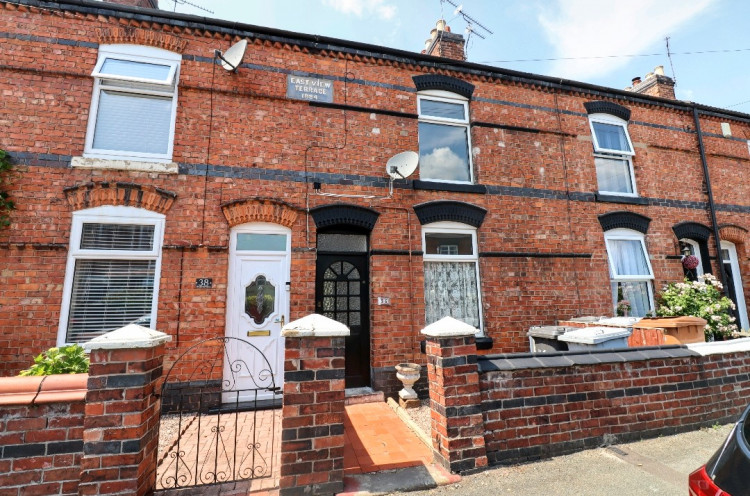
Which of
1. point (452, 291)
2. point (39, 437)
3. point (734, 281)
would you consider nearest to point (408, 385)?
point (452, 291)

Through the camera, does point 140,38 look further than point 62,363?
Yes

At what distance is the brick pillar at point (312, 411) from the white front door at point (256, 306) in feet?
8.35

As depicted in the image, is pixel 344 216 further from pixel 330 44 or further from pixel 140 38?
pixel 140 38

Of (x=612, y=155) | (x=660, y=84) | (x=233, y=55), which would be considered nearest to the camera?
(x=233, y=55)

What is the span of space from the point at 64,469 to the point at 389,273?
4353 mm

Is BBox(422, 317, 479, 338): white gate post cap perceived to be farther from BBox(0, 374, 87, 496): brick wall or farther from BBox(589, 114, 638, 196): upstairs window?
BBox(589, 114, 638, 196): upstairs window

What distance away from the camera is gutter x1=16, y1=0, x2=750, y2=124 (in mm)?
5266

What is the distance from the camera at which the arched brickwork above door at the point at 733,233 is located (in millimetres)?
8281

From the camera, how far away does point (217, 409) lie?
16.0 feet

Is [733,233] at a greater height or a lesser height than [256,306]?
greater

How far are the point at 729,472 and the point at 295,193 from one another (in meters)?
5.44

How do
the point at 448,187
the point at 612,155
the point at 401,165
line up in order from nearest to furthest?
1. the point at 401,165
2. the point at 448,187
3. the point at 612,155

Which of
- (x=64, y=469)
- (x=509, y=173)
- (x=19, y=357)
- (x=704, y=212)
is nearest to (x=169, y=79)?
(x=19, y=357)

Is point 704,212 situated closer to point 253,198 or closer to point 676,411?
point 676,411
